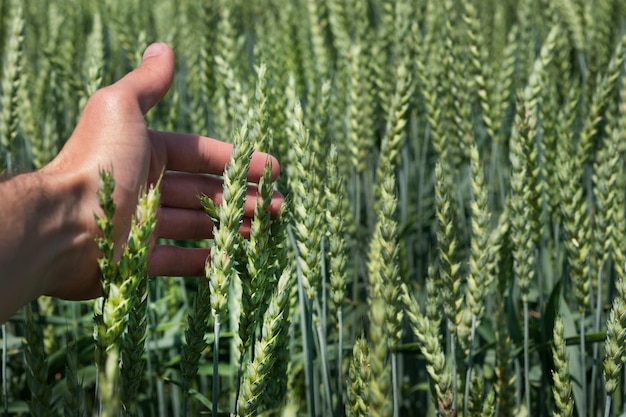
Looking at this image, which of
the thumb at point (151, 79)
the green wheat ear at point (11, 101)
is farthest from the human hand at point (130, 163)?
the green wheat ear at point (11, 101)

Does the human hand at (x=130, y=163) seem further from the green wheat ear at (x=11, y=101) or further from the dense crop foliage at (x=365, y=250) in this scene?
the green wheat ear at (x=11, y=101)

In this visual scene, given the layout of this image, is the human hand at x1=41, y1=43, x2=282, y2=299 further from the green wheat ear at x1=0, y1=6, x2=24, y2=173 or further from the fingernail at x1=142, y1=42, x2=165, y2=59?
the green wheat ear at x1=0, y1=6, x2=24, y2=173

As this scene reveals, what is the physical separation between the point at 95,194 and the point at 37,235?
12 centimetres

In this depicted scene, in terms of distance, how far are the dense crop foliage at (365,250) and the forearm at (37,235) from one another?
6 cm

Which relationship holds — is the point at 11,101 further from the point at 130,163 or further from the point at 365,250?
the point at 365,250

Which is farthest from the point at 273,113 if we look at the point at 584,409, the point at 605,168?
the point at 584,409

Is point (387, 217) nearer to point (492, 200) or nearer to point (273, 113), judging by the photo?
point (273, 113)

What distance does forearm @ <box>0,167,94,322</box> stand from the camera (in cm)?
76

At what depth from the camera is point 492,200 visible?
1.83m

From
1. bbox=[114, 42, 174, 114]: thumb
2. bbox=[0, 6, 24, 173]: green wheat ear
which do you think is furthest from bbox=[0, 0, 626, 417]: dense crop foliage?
bbox=[114, 42, 174, 114]: thumb

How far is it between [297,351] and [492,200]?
629 millimetres

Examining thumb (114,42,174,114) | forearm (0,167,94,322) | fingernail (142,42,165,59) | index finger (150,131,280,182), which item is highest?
fingernail (142,42,165,59)

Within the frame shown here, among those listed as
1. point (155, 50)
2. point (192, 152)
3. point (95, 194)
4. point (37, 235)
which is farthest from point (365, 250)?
point (37, 235)

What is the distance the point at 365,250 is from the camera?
1.62m
